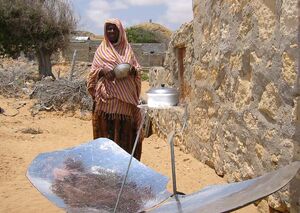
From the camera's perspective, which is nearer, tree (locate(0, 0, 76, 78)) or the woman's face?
the woman's face

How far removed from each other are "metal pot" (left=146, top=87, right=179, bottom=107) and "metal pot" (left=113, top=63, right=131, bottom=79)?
1.40m

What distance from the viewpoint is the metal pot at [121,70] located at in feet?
13.7

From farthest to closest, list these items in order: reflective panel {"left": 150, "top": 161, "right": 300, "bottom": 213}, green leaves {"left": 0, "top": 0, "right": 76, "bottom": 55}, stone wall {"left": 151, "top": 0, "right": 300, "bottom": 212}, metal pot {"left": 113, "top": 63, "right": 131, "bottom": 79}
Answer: green leaves {"left": 0, "top": 0, "right": 76, "bottom": 55} < metal pot {"left": 113, "top": 63, "right": 131, "bottom": 79} < stone wall {"left": 151, "top": 0, "right": 300, "bottom": 212} < reflective panel {"left": 150, "top": 161, "right": 300, "bottom": 213}

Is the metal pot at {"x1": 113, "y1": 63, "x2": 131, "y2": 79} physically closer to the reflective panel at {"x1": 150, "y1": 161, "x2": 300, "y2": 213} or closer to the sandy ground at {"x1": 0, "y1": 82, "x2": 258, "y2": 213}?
the sandy ground at {"x1": 0, "y1": 82, "x2": 258, "y2": 213}

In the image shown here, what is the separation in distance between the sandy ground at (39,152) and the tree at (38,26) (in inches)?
276

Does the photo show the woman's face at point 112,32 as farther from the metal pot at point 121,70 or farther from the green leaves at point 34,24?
the green leaves at point 34,24

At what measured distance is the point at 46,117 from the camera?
9.63 meters

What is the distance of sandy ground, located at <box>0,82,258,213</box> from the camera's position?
4.43 meters

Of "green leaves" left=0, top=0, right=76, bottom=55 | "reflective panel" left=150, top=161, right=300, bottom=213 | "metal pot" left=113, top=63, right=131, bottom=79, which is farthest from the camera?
"green leaves" left=0, top=0, right=76, bottom=55

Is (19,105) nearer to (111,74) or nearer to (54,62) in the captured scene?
(111,74)

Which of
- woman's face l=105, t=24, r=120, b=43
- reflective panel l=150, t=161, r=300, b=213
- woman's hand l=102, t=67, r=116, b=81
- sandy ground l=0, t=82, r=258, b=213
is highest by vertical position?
woman's face l=105, t=24, r=120, b=43

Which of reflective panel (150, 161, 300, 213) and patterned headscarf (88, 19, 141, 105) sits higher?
patterned headscarf (88, 19, 141, 105)

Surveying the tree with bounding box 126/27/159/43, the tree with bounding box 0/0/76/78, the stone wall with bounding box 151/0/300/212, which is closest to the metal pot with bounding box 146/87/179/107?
the stone wall with bounding box 151/0/300/212

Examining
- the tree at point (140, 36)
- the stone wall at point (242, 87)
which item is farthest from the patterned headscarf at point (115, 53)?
the tree at point (140, 36)
